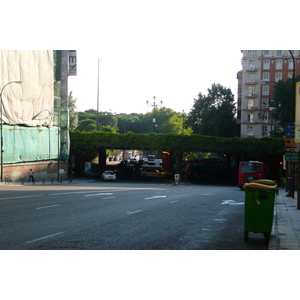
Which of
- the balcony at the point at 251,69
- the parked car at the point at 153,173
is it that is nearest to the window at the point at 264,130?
the balcony at the point at 251,69

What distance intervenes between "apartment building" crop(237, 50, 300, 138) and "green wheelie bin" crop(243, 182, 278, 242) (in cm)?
9313

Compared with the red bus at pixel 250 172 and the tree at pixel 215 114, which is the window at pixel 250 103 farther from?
the red bus at pixel 250 172

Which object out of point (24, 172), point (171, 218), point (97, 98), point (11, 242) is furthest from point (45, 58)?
point (11, 242)

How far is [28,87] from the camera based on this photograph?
155 feet

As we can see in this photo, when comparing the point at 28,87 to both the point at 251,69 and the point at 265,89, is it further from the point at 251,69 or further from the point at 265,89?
the point at 265,89

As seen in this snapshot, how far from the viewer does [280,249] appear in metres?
10.1

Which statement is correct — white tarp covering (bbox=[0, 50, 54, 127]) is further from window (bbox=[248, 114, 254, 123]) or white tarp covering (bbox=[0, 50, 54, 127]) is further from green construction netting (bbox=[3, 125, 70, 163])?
window (bbox=[248, 114, 254, 123])

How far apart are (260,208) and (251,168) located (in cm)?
3205

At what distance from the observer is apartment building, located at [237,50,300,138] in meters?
101

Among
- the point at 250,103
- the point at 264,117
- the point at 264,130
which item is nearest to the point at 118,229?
the point at 264,117

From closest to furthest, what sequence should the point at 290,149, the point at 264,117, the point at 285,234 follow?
the point at 285,234 < the point at 290,149 < the point at 264,117

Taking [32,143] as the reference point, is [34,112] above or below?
above

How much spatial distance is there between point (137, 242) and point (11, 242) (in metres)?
2.84

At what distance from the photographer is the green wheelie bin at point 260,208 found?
11.1m
